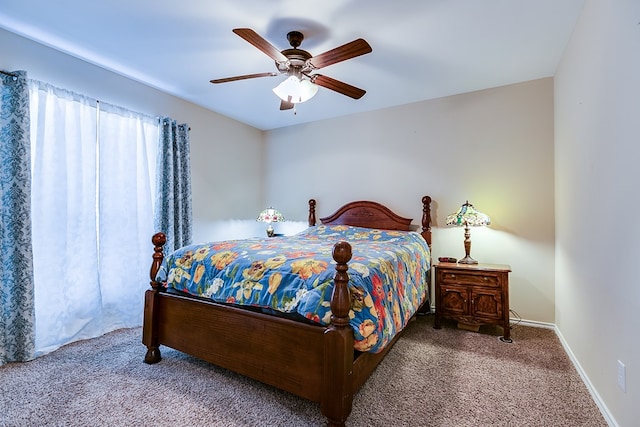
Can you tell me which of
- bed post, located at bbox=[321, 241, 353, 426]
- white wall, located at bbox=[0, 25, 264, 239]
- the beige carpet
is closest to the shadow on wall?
white wall, located at bbox=[0, 25, 264, 239]

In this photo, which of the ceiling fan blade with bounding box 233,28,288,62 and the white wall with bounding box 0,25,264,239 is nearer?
the ceiling fan blade with bounding box 233,28,288,62

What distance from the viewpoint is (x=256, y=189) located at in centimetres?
486

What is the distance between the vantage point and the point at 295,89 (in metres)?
2.39

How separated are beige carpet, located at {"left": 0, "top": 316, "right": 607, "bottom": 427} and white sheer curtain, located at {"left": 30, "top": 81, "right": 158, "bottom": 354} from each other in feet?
1.33

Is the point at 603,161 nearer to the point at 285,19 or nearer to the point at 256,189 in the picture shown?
the point at 285,19

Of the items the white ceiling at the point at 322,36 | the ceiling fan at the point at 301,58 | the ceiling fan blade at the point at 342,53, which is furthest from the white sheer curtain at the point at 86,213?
the ceiling fan blade at the point at 342,53

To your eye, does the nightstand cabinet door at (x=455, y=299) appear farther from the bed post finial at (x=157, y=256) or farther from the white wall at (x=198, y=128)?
the white wall at (x=198, y=128)

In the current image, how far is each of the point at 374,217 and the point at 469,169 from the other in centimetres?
123

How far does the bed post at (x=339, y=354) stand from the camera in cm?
145

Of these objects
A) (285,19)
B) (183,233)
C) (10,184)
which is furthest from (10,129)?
(285,19)

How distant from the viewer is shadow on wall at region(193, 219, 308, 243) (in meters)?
3.95

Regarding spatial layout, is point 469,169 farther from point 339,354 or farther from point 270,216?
point 339,354

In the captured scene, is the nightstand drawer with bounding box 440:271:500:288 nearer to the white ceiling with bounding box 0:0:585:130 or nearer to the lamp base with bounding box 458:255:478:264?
the lamp base with bounding box 458:255:478:264

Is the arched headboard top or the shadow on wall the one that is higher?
the arched headboard top
